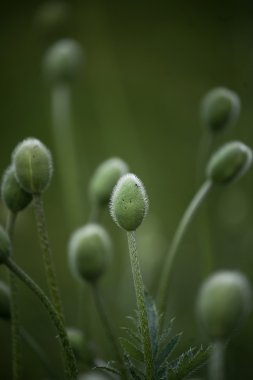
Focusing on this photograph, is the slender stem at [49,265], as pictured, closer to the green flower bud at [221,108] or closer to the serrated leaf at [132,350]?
the serrated leaf at [132,350]

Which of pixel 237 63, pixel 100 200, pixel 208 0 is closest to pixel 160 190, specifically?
pixel 237 63

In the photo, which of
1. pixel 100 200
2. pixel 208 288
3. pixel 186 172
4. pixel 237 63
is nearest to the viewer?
pixel 208 288

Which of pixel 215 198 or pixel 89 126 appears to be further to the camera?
pixel 89 126

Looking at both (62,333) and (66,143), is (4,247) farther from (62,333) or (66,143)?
(66,143)

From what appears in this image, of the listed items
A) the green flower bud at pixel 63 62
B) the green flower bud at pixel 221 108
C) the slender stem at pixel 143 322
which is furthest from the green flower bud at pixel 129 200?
the green flower bud at pixel 63 62

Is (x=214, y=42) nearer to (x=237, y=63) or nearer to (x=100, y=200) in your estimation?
(x=237, y=63)

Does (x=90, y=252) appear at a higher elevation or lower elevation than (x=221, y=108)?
lower

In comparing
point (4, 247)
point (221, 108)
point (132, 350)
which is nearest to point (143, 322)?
point (132, 350)
